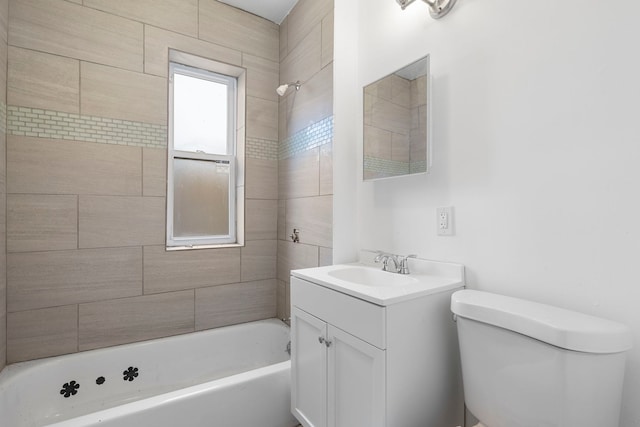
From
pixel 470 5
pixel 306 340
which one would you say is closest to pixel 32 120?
pixel 306 340

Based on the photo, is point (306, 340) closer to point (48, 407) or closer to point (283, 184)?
point (283, 184)

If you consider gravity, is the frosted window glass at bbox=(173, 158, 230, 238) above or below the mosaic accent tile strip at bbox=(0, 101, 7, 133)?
below

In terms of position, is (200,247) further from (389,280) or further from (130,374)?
(389,280)

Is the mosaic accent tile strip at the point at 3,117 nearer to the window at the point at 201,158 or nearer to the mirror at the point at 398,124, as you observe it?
the window at the point at 201,158

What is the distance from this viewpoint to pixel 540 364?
0.84 metres

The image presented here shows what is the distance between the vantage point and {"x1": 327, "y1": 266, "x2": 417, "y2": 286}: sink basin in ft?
4.66

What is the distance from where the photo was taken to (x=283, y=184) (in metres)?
2.45

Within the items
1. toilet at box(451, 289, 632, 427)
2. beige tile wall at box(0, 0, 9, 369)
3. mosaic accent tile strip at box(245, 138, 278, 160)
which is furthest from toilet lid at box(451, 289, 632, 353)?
beige tile wall at box(0, 0, 9, 369)

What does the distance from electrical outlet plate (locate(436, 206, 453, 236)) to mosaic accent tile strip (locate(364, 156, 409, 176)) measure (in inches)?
10.5

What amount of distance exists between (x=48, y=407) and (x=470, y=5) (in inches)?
115

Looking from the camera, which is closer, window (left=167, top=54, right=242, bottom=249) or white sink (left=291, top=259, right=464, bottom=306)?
white sink (left=291, top=259, right=464, bottom=306)

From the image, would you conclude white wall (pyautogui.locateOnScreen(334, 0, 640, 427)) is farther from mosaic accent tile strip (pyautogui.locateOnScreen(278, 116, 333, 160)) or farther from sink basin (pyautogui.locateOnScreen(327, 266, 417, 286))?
mosaic accent tile strip (pyautogui.locateOnScreen(278, 116, 333, 160))

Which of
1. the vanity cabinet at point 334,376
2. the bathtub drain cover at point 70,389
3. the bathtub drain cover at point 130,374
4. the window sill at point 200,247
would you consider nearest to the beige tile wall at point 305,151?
the window sill at point 200,247

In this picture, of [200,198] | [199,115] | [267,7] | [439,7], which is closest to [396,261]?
[439,7]
